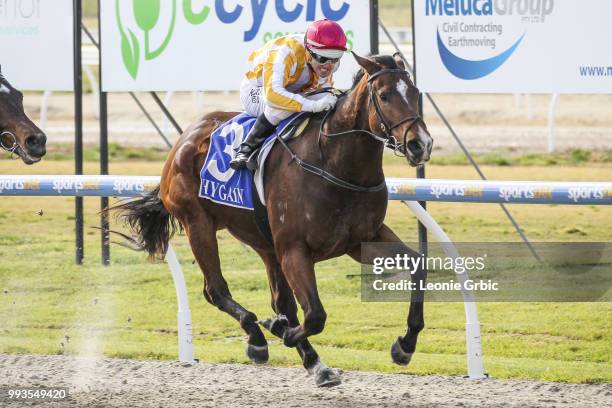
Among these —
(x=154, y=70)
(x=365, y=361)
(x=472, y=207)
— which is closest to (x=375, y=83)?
(x=365, y=361)

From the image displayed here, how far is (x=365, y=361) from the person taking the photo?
7172 mm

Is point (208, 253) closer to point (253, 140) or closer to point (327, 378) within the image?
point (253, 140)

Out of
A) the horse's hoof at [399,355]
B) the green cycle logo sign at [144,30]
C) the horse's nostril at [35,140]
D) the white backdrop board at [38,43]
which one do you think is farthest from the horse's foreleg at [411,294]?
the white backdrop board at [38,43]

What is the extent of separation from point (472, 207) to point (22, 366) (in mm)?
6684

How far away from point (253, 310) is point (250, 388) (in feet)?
6.73

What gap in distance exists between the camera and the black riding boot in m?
6.16

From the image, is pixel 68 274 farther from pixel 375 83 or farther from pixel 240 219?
pixel 375 83

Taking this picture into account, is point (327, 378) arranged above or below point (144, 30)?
below

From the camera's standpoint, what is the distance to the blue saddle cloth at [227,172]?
20.6 ft

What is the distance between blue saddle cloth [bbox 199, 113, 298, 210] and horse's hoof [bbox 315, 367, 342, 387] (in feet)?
2.98

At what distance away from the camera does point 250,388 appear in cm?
647

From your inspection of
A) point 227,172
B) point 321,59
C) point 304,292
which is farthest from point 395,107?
point 227,172

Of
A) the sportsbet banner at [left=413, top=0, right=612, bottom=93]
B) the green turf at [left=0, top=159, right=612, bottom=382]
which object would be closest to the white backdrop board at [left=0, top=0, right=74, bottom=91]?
the green turf at [left=0, top=159, right=612, bottom=382]

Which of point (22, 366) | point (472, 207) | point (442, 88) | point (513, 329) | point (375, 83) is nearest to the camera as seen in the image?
point (375, 83)
